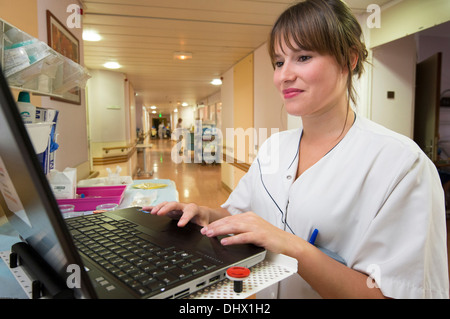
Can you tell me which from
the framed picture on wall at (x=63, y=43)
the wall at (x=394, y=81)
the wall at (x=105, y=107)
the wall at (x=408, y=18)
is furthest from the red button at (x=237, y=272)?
the wall at (x=105, y=107)

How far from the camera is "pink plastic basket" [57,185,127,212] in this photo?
4.36 ft

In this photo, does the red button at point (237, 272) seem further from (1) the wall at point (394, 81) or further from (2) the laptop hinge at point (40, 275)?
(1) the wall at point (394, 81)

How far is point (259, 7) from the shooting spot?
289 cm

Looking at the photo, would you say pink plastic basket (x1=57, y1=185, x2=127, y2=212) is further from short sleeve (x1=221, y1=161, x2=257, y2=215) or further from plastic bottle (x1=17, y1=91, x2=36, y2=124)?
short sleeve (x1=221, y1=161, x2=257, y2=215)

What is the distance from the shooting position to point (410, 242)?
0.68 m

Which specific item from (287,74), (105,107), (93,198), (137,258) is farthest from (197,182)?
(137,258)

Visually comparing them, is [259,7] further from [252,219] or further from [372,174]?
[252,219]

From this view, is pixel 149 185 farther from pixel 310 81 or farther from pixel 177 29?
pixel 177 29

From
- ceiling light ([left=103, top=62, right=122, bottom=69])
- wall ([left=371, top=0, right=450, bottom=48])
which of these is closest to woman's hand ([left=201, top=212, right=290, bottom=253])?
wall ([left=371, top=0, right=450, bottom=48])

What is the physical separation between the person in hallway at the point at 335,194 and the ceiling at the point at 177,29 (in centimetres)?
164

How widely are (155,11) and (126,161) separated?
13.3 ft

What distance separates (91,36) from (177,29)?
3.77 feet

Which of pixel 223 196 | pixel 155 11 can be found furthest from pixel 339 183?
pixel 223 196

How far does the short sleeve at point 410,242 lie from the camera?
26.6 inches
